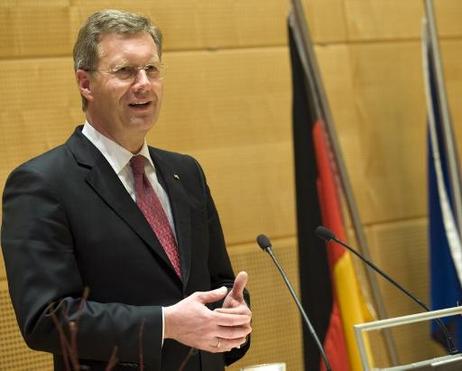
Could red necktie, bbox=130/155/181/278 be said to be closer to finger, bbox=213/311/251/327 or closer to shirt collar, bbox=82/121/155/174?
shirt collar, bbox=82/121/155/174

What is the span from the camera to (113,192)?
229cm

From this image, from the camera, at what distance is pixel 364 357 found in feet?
6.49

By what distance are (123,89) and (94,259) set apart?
1.65ft

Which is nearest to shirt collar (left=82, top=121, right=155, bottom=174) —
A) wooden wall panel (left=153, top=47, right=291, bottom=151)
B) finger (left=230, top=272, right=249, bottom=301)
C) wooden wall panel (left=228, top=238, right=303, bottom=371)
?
finger (left=230, top=272, right=249, bottom=301)

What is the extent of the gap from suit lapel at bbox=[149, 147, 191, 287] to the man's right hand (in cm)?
24

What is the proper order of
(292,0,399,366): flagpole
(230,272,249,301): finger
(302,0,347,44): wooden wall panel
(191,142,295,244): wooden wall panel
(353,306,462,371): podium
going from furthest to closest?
(302,0,347,44): wooden wall panel, (191,142,295,244): wooden wall panel, (292,0,399,366): flagpole, (230,272,249,301): finger, (353,306,462,371): podium

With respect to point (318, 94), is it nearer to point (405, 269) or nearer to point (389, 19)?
point (389, 19)

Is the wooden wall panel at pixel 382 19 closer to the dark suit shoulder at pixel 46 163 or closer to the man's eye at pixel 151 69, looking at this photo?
the man's eye at pixel 151 69

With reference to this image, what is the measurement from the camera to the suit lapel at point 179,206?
235 centimetres

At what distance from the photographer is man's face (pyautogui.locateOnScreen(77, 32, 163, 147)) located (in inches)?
93.8

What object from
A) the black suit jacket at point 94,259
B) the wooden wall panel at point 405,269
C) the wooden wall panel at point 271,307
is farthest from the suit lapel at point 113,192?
the wooden wall panel at point 405,269

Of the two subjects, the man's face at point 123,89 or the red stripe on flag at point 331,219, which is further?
the red stripe on flag at point 331,219

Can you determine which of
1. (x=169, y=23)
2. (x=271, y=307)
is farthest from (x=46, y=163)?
(x=271, y=307)

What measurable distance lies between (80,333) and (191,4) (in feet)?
7.85
